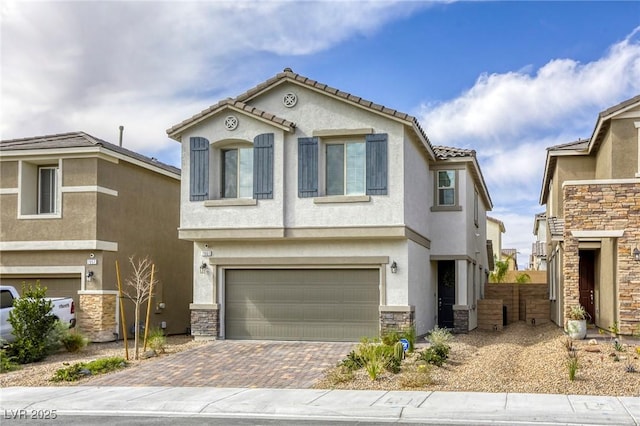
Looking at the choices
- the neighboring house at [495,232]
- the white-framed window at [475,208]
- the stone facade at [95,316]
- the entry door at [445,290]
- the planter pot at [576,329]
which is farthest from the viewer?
the neighboring house at [495,232]

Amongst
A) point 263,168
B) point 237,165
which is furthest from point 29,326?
point 263,168

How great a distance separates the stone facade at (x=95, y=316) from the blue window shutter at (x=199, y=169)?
427 cm

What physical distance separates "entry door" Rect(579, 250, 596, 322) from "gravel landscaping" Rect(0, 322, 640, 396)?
4.15m

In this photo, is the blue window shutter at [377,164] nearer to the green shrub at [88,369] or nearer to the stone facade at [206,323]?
the stone facade at [206,323]

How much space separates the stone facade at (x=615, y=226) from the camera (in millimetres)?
16688

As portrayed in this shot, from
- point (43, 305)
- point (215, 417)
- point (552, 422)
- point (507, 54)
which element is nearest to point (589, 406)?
point (552, 422)

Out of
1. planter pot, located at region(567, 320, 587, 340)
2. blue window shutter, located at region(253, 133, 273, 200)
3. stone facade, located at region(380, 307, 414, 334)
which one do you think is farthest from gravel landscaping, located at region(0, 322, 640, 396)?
blue window shutter, located at region(253, 133, 273, 200)

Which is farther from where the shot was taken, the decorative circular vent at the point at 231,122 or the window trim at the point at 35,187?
the window trim at the point at 35,187

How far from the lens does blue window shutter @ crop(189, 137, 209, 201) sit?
66.2ft

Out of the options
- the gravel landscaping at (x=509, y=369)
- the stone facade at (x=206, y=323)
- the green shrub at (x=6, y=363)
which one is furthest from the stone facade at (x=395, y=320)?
the green shrub at (x=6, y=363)

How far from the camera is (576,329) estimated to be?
17094mm

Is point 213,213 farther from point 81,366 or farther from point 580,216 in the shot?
point 580,216

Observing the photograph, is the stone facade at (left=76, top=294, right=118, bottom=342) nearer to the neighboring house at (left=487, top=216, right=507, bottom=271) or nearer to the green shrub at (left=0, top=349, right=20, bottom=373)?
the green shrub at (left=0, top=349, right=20, bottom=373)

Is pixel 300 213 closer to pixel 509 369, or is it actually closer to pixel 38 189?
pixel 509 369
